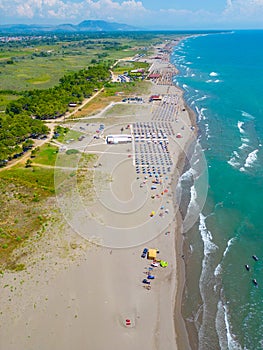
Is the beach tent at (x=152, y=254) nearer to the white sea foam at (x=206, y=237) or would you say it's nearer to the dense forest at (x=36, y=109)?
the white sea foam at (x=206, y=237)

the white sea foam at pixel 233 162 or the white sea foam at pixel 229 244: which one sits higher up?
the white sea foam at pixel 233 162

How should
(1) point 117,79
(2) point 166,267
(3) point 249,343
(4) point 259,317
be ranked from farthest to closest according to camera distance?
(1) point 117,79
(2) point 166,267
(4) point 259,317
(3) point 249,343

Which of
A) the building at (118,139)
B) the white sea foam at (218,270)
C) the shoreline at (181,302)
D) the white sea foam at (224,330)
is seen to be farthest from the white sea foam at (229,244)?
Result: the building at (118,139)

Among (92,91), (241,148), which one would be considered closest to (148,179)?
(241,148)

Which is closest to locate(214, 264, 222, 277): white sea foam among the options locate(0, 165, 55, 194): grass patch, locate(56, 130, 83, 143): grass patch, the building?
locate(0, 165, 55, 194): grass patch

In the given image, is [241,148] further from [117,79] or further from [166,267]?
[117,79]

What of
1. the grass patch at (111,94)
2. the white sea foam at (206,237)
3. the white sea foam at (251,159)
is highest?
the grass patch at (111,94)

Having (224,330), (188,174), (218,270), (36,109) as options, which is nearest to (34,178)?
(188,174)
